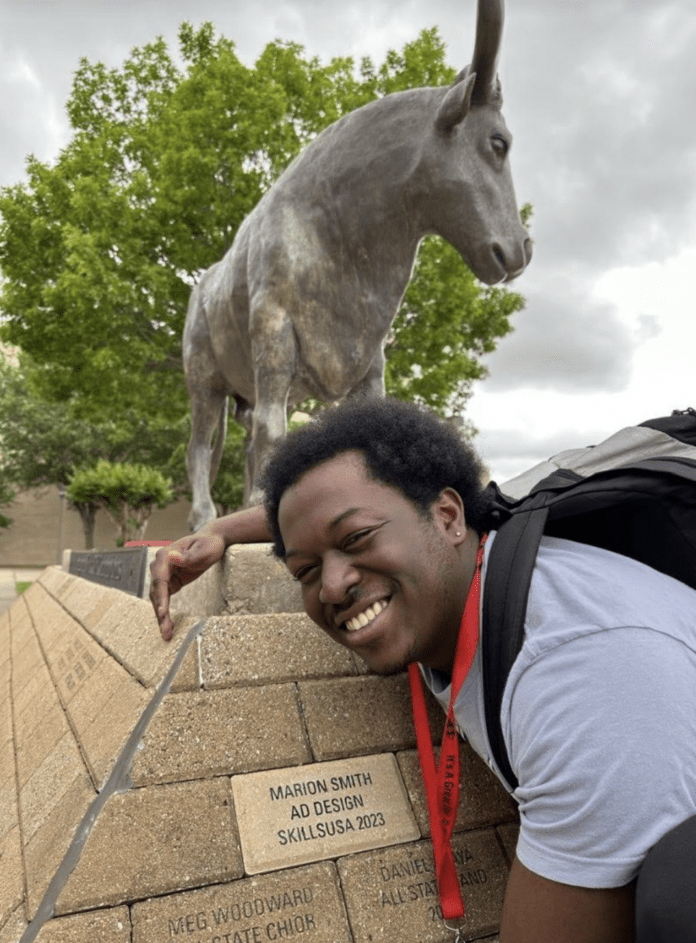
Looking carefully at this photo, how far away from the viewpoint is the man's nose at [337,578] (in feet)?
5.96

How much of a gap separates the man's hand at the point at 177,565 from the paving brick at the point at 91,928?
32.7 inches

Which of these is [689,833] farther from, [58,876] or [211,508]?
[211,508]

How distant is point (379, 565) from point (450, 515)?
0.91ft

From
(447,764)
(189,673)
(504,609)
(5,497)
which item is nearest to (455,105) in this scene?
(504,609)

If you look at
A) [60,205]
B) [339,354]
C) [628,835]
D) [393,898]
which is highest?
[60,205]

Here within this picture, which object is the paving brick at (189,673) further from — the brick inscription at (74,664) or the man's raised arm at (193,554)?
the brick inscription at (74,664)

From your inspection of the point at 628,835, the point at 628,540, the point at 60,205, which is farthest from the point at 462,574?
the point at 60,205

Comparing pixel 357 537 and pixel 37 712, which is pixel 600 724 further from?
pixel 37 712

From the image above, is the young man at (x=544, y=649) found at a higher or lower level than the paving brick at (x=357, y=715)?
higher

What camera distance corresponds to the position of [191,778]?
2006mm

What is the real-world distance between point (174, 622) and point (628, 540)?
1.50 meters

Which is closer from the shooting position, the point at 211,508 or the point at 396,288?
the point at 396,288

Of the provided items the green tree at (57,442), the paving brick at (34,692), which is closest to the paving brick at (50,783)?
the paving brick at (34,692)

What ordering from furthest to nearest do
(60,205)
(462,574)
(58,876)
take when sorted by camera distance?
(60,205)
(462,574)
(58,876)
